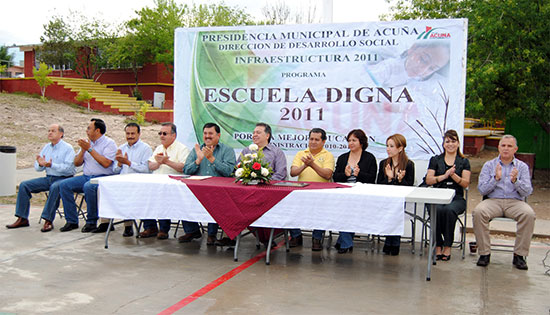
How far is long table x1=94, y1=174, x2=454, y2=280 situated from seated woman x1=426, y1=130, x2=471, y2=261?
0.46 m

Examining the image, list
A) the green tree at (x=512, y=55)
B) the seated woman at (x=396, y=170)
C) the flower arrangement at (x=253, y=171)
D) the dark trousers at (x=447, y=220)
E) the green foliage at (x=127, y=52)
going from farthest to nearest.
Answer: the green foliage at (x=127, y=52) < the green tree at (x=512, y=55) < the seated woman at (x=396, y=170) < the dark trousers at (x=447, y=220) < the flower arrangement at (x=253, y=171)

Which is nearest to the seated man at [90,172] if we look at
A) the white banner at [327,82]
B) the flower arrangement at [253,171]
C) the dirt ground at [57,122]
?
the white banner at [327,82]

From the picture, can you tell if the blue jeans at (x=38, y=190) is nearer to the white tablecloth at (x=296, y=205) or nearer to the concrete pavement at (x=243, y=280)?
the concrete pavement at (x=243, y=280)

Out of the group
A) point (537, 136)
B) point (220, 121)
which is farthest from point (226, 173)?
point (537, 136)

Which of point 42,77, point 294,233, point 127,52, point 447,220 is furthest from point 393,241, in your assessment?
point 127,52

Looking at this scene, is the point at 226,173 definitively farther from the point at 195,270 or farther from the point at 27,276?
the point at 27,276

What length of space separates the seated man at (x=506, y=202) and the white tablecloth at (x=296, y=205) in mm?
933

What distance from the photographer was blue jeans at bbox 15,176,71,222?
7238mm

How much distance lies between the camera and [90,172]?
7.37 meters

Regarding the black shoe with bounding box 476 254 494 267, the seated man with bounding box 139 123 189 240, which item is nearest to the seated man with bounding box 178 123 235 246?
the seated man with bounding box 139 123 189 240

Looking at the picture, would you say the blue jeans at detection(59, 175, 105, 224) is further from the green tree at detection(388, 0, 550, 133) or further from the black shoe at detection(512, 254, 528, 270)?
the green tree at detection(388, 0, 550, 133)

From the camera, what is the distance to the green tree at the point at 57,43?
3033 centimetres

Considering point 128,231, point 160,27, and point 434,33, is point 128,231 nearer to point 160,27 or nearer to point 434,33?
point 434,33

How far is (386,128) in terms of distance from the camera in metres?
7.19
